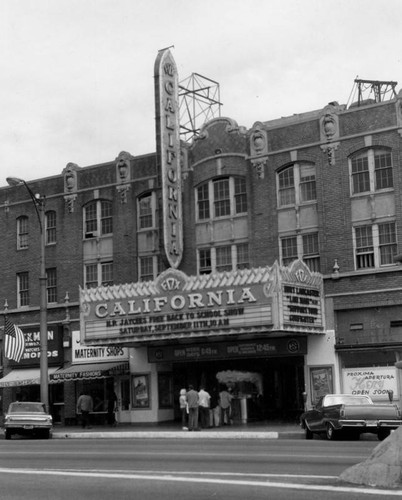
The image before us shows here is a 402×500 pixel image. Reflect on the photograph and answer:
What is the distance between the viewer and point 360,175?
35.0 meters

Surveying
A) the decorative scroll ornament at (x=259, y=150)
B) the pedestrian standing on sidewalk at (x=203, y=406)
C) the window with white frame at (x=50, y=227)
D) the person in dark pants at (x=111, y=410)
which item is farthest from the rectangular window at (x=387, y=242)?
the window with white frame at (x=50, y=227)

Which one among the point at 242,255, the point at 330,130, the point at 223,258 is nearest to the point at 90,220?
the point at 223,258

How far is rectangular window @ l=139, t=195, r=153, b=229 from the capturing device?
4041 cm

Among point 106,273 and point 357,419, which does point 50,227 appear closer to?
point 106,273

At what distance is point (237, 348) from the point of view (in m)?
36.7

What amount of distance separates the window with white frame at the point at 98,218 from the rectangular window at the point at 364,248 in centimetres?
1237

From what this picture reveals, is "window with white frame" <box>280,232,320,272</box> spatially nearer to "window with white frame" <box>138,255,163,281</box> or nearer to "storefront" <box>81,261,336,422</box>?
"storefront" <box>81,261,336,422</box>

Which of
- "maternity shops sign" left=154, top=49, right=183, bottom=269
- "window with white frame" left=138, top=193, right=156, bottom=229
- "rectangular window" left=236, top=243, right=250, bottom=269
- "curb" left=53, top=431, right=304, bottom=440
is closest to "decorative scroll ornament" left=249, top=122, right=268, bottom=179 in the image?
"rectangular window" left=236, top=243, right=250, bottom=269

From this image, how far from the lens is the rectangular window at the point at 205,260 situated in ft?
126

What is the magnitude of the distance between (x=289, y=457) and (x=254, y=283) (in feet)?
50.6

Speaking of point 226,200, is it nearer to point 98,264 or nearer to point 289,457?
point 98,264

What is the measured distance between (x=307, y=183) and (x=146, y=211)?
8.08m

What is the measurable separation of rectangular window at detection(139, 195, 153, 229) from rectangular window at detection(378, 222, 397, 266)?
10.9 meters

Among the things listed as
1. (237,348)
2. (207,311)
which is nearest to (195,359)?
(237,348)
